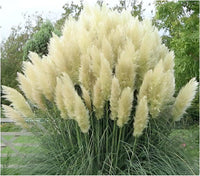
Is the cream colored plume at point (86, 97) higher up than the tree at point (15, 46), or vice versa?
the tree at point (15, 46)

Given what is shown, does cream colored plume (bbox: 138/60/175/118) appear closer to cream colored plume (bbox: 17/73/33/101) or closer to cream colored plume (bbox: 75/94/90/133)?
cream colored plume (bbox: 75/94/90/133)

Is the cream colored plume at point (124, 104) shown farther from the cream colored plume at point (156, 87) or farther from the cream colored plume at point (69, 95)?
the cream colored plume at point (69, 95)

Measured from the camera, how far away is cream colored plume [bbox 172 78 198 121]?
7.22ft

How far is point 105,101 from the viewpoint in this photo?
7.34 ft

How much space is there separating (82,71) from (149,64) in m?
0.54

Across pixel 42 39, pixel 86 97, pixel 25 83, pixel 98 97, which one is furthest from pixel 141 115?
pixel 42 39

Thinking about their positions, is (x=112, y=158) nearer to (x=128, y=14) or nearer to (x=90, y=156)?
(x=90, y=156)

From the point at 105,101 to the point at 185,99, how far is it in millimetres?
637

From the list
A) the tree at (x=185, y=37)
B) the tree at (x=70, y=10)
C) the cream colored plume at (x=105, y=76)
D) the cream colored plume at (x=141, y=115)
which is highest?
the tree at (x=70, y=10)

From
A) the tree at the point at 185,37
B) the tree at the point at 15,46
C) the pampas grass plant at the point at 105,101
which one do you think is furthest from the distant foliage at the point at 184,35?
the tree at the point at 15,46

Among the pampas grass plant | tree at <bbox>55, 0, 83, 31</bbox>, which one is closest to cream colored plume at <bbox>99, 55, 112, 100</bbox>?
the pampas grass plant

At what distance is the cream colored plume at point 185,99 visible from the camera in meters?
2.20

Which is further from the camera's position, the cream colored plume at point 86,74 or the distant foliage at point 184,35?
the distant foliage at point 184,35

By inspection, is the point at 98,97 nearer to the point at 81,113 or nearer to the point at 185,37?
the point at 81,113
